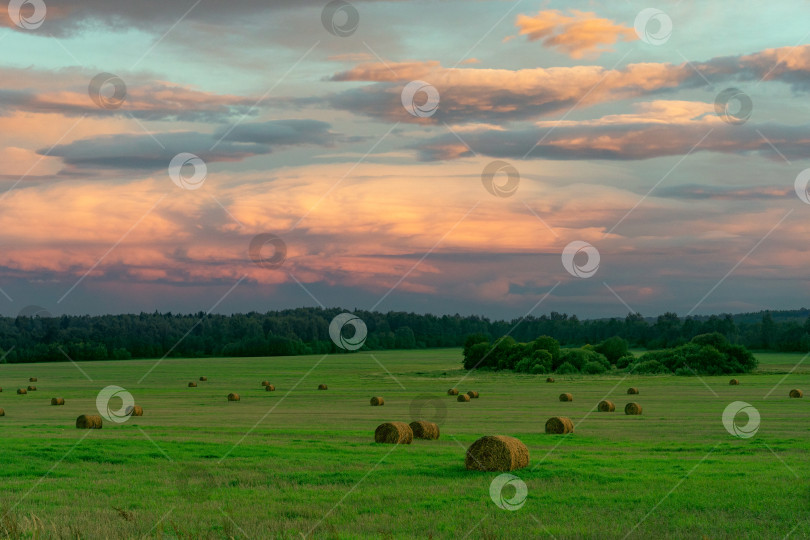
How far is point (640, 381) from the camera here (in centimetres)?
7975

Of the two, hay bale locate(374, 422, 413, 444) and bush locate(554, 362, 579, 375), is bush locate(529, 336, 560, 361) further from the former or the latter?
hay bale locate(374, 422, 413, 444)

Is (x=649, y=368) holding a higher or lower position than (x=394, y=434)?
higher

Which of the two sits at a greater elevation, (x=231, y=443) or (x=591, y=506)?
(x=231, y=443)

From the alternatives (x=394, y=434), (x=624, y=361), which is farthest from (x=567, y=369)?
(x=394, y=434)

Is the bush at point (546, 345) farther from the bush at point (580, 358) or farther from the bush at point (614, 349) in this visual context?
the bush at point (614, 349)

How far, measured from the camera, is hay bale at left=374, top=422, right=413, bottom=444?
90.6ft

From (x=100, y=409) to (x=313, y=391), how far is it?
A: 21.9m

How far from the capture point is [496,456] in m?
21.1

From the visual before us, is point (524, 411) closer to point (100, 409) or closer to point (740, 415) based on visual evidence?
point (740, 415)

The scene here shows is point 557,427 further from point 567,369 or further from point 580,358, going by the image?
point 580,358

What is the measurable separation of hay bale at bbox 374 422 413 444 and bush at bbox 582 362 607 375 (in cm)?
7119

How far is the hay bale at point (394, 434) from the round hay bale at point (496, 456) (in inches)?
255

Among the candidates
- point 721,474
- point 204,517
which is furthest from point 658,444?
Answer: point 204,517

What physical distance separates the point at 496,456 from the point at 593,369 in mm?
78123
